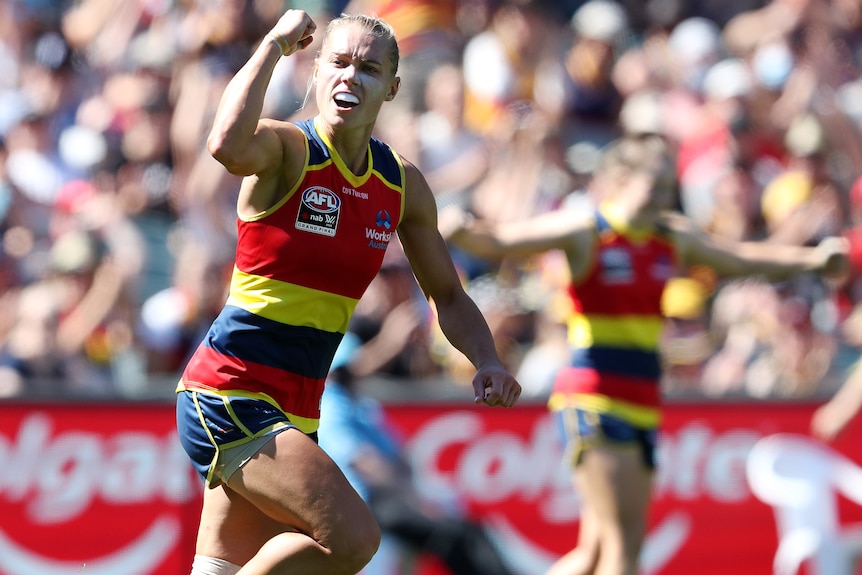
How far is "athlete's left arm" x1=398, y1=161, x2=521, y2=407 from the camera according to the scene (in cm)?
472

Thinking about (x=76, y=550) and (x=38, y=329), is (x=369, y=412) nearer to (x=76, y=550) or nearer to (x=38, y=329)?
(x=76, y=550)

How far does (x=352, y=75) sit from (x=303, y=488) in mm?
1385

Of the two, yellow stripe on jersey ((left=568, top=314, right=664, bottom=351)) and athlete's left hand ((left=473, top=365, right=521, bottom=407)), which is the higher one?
athlete's left hand ((left=473, top=365, right=521, bottom=407))

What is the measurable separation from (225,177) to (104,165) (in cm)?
96

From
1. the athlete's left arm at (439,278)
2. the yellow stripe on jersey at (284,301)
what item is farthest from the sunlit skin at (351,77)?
the yellow stripe on jersey at (284,301)

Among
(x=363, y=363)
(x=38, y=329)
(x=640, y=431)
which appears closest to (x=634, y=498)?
(x=640, y=431)

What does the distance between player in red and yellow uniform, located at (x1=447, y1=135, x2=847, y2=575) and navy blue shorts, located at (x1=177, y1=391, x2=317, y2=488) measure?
8.79ft

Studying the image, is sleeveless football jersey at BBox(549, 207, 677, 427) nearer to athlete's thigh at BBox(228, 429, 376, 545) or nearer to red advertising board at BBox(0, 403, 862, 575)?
red advertising board at BBox(0, 403, 862, 575)

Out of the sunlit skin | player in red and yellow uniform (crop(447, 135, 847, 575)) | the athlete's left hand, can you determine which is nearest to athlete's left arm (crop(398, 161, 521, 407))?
the athlete's left hand

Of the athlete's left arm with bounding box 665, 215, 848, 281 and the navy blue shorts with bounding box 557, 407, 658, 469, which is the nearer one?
the navy blue shorts with bounding box 557, 407, 658, 469

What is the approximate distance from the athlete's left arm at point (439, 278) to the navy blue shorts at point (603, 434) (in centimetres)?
229

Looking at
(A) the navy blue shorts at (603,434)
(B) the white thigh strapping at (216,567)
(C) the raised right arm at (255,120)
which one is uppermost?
(C) the raised right arm at (255,120)

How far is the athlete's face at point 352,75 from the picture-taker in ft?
14.2

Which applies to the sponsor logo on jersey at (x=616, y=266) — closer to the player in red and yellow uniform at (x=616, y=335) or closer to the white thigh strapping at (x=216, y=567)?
the player in red and yellow uniform at (x=616, y=335)
